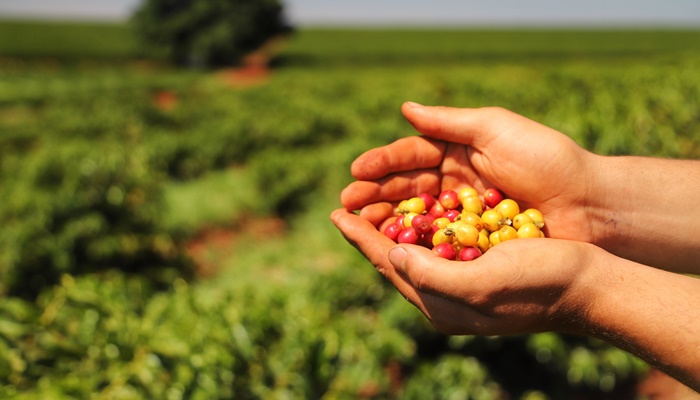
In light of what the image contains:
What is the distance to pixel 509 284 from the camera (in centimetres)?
184

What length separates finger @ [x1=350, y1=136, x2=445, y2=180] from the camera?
2568mm

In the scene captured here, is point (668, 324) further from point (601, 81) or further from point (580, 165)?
point (601, 81)

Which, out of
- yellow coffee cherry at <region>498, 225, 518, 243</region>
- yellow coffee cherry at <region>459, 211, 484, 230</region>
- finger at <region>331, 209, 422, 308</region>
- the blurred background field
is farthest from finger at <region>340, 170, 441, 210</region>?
the blurred background field

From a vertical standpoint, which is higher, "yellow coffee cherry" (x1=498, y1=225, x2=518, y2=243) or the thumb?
the thumb

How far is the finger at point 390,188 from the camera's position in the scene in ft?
→ 8.46

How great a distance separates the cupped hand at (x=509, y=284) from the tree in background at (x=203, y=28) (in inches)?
1453

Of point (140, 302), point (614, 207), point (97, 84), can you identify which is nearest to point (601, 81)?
point (614, 207)

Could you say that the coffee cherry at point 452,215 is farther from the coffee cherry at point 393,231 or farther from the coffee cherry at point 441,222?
the coffee cherry at point 393,231

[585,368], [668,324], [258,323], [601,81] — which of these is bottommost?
[585,368]

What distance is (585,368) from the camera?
12.5 ft

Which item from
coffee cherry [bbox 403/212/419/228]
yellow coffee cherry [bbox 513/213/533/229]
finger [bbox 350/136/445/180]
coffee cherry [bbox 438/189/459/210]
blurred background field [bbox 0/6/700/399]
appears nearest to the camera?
yellow coffee cherry [bbox 513/213/533/229]

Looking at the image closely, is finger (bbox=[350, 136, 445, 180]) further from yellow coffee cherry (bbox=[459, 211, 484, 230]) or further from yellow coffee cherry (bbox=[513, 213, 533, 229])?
yellow coffee cherry (bbox=[513, 213, 533, 229])

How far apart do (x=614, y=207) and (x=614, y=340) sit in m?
0.88

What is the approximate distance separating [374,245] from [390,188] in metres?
0.54
